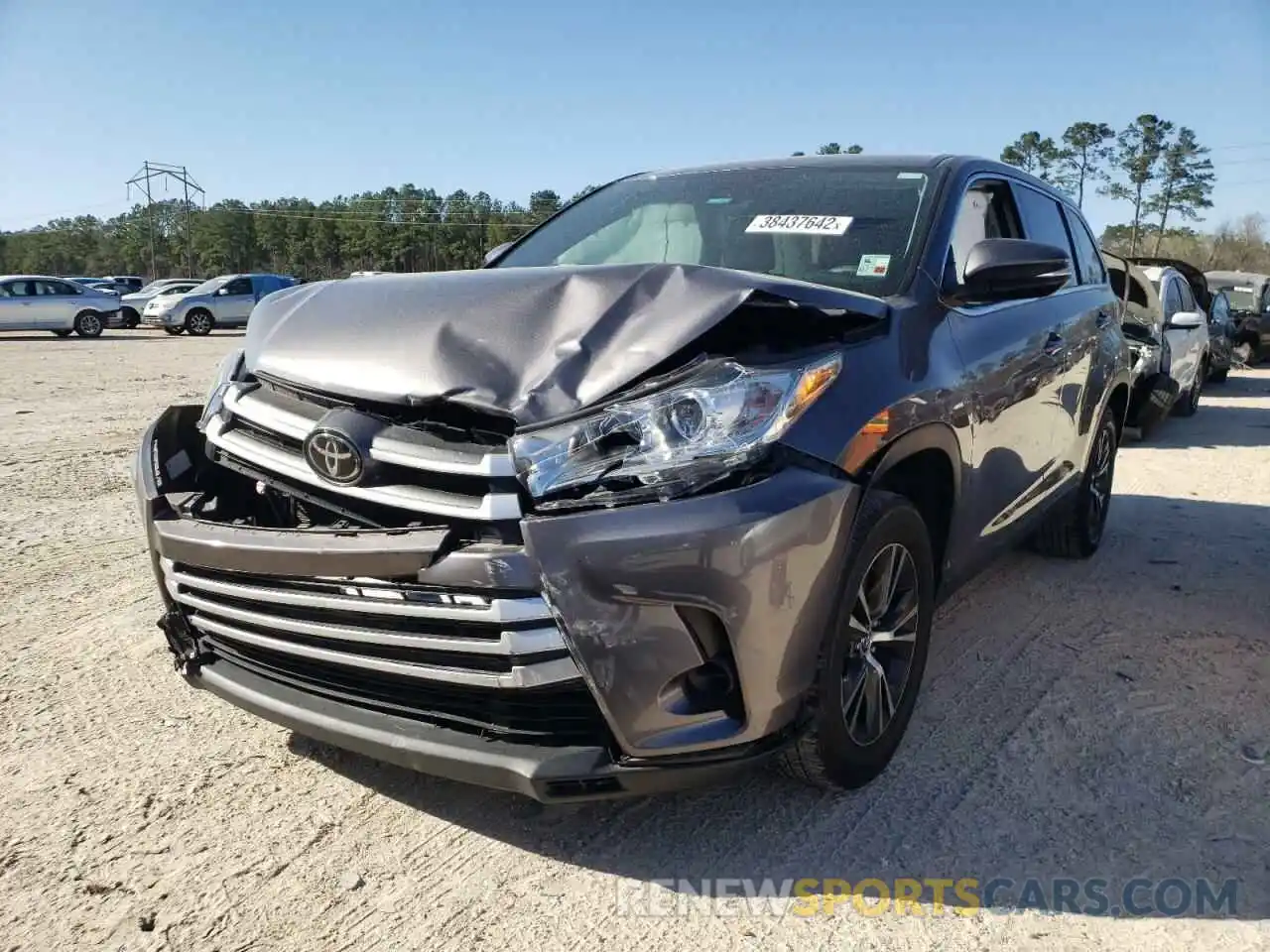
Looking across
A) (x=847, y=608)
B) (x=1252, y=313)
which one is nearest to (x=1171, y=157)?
(x=1252, y=313)

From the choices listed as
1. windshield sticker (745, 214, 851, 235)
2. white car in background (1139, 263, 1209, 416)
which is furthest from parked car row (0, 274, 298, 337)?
windshield sticker (745, 214, 851, 235)

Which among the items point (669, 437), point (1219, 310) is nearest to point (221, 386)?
point (669, 437)

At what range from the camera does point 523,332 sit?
2332mm

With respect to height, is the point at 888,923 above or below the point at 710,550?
below

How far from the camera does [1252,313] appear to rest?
55.2 feet

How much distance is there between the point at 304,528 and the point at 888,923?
1622 millimetres

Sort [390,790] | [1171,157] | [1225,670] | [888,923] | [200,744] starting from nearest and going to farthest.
→ 1. [888,923]
2. [390,790]
3. [200,744]
4. [1225,670]
5. [1171,157]

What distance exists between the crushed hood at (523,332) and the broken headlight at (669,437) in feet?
0.24

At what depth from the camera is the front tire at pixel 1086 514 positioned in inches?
190

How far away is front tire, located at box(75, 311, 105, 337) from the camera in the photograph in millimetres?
23906

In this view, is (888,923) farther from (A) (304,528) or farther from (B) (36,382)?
(B) (36,382)

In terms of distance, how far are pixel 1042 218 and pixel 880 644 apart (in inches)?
104

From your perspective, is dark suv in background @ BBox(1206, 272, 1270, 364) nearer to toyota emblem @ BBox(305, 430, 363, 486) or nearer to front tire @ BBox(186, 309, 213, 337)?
toyota emblem @ BBox(305, 430, 363, 486)

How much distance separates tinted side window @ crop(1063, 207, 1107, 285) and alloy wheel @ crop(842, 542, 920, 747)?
2.70m
